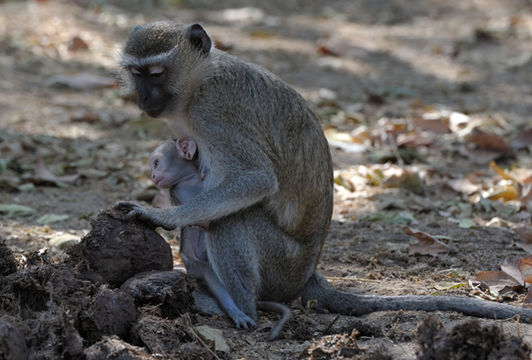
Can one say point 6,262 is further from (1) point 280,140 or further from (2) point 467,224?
(2) point 467,224

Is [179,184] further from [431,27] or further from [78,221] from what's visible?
[431,27]

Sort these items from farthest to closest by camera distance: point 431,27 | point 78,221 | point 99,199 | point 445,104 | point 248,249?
point 431,27 → point 445,104 → point 99,199 → point 78,221 → point 248,249

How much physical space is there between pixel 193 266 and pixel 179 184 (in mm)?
610

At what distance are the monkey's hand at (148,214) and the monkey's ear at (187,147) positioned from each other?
56 cm

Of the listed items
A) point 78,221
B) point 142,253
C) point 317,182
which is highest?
point 317,182

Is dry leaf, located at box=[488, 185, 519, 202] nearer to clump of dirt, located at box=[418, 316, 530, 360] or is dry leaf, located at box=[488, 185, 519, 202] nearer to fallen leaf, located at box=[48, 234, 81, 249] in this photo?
clump of dirt, located at box=[418, 316, 530, 360]

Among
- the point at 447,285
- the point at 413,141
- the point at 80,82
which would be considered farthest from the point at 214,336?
the point at 80,82

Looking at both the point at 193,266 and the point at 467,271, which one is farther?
the point at 467,271

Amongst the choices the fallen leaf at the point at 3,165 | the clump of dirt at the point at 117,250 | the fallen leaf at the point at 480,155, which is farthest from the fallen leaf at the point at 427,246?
the fallen leaf at the point at 3,165

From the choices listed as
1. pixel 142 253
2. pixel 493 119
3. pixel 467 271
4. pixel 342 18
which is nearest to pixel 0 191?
pixel 142 253

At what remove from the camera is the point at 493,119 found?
29.3 ft

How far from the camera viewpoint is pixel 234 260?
15.7 feet

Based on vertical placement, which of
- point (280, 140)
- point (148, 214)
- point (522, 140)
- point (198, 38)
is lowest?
point (522, 140)

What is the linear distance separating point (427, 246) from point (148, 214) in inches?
93.1
